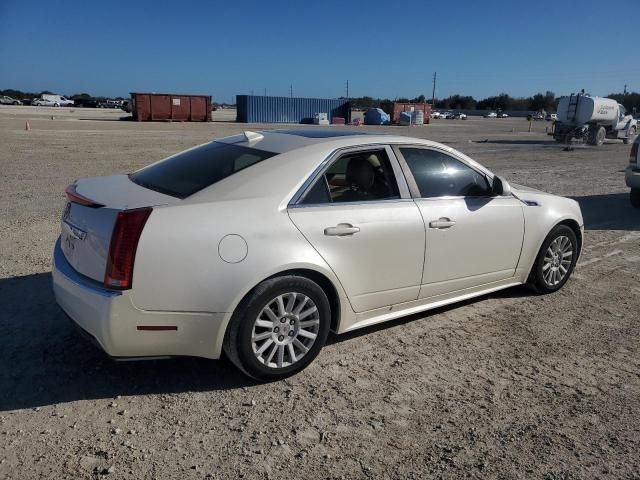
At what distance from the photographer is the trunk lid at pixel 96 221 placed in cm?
323

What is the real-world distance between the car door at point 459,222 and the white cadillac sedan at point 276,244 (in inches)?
0.5

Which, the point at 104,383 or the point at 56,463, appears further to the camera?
the point at 104,383

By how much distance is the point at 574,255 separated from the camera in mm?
5652

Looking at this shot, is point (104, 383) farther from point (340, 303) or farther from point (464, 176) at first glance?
point (464, 176)

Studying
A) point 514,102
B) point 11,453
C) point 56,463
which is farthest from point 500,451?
point 514,102

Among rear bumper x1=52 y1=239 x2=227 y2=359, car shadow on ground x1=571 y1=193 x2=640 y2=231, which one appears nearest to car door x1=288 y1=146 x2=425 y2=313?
rear bumper x1=52 y1=239 x2=227 y2=359

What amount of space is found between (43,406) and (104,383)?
0.38m

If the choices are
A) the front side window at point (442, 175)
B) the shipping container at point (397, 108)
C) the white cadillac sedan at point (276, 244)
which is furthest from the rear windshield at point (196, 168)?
the shipping container at point (397, 108)

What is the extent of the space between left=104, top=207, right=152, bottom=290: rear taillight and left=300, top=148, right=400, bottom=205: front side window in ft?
4.18

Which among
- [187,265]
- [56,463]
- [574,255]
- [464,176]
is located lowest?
[56,463]

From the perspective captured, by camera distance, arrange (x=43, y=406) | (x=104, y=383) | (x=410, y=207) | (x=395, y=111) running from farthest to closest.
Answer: (x=395, y=111) → (x=410, y=207) → (x=104, y=383) → (x=43, y=406)

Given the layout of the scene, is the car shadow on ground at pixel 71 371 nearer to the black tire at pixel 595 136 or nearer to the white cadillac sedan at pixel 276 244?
the white cadillac sedan at pixel 276 244

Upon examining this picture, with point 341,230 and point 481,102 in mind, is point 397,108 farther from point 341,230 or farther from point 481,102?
point 481,102

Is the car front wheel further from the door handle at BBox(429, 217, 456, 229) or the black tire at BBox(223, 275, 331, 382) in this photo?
the black tire at BBox(223, 275, 331, 382)
